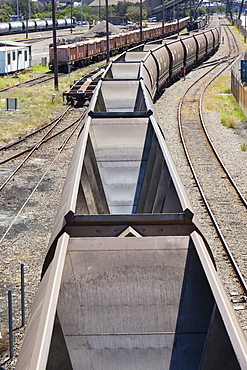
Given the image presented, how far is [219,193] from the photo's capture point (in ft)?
54.1

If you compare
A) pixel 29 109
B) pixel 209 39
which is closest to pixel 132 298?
pixel 29 109

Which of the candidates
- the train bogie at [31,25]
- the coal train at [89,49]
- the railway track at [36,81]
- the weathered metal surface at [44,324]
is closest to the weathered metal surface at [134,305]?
the weathered metal surface at [44,324]

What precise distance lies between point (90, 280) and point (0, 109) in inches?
1089

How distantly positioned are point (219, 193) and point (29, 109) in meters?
18.5

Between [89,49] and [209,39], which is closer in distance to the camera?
[209,39]

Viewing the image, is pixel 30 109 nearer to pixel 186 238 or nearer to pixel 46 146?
pixel 46 146

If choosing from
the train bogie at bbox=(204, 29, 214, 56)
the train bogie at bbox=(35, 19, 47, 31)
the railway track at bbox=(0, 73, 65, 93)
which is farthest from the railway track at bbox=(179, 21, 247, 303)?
the train bogie at bbox=(35, 19, 47, 31)

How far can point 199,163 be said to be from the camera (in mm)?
19891

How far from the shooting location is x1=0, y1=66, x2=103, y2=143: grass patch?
87.6ft

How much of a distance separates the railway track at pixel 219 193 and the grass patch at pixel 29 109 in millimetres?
7379

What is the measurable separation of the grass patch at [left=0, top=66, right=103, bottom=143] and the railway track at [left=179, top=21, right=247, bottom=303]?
7.38 metres

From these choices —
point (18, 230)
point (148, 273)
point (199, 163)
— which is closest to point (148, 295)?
point (148, 273)

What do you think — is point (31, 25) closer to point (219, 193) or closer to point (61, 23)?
point (61, 23)

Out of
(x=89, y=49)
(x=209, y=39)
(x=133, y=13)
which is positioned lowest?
(x=89, y=49)
